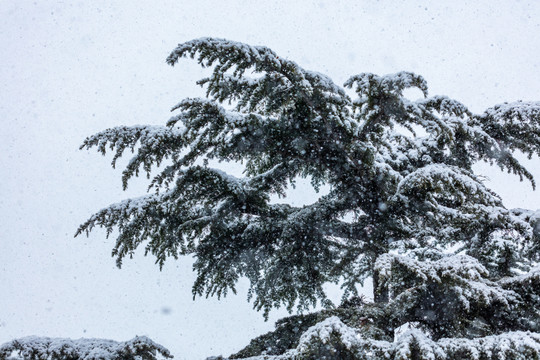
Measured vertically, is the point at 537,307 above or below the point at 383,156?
below

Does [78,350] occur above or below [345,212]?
below

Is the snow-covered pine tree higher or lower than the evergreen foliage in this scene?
higher

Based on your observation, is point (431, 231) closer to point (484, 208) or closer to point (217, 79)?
point (484, 208)

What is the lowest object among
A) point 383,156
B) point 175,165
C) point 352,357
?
point 352,357

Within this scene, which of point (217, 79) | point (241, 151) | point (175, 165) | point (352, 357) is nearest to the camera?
point (352, 357)

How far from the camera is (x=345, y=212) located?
5.64 meters

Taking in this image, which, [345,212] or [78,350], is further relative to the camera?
[345,212]

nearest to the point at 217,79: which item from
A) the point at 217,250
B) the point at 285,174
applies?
the point at 285,174

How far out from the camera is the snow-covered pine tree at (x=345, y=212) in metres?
3.62

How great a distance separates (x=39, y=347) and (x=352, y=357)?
223cm

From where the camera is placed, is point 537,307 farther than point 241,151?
No

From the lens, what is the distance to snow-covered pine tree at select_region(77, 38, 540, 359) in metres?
3.62

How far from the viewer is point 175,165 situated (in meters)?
4.47

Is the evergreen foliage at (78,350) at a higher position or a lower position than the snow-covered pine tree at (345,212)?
lower
